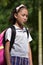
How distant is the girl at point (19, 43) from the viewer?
385cm

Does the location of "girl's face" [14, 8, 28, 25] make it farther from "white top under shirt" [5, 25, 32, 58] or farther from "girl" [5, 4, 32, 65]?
"white top under shirt" [5, 25, 32, 58]

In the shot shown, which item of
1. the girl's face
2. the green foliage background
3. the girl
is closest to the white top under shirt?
the girl

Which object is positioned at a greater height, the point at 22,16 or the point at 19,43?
the point at 22,16

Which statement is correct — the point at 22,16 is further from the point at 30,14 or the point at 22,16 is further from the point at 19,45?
the point at 30,14

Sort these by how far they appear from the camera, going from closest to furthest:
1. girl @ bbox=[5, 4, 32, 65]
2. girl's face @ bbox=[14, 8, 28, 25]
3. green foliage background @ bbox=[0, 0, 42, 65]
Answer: girl @ bbox=[5, 4, 32, 65], girl's face @ bbox=[14, 8, 28, 25], green foliage background @ bbox=[0, 0, 42, 65]

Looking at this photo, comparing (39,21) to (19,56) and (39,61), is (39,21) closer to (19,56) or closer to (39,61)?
(39,61)

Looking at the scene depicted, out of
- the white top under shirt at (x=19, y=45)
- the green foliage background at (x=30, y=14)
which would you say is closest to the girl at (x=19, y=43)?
the white top under shirt at (x=19, y=45)

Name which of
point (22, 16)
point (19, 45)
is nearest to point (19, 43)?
point (19, 45)

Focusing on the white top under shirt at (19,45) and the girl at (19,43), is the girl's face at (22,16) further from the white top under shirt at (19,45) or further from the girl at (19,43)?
the white top under shirt at (19,45)

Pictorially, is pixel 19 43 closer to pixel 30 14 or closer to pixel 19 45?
pixel 19 45

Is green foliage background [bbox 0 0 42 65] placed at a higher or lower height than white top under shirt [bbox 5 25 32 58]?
higher

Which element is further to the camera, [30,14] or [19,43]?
[30,14]

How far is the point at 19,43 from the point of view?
391cm

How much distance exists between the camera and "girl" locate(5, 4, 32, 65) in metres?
3.85
